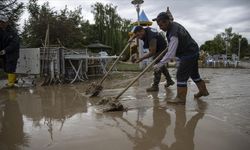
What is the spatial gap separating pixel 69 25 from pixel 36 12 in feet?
8.90

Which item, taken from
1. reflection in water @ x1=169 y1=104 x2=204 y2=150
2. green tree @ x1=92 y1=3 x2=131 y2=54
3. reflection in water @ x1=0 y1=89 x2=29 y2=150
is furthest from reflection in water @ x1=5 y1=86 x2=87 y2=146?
green tree @ x1=92 y1=3 x2=131 y2=54

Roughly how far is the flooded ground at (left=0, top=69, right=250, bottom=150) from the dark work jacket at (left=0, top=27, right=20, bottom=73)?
6.04 feet

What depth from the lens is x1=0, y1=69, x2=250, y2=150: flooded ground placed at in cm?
303

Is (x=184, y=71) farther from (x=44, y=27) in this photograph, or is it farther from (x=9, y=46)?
(x=44, y=27)

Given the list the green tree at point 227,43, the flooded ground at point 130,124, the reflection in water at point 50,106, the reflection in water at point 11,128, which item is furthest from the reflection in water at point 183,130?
the green tree at point 227,43

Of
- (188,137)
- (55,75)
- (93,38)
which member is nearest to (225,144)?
(188,137)

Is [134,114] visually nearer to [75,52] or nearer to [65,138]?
A: [65,138]

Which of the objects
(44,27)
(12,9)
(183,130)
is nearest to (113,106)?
(183,130)

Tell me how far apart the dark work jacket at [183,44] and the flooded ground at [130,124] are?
831 millimetres

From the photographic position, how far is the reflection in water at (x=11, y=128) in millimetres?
3088

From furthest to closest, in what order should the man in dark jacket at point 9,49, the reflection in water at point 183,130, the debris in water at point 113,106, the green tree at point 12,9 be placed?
the green tree at point 12,9 → the man in dark jacket at point 9,49 → the debris in water at point 113,106 → the reflection in water at point 183,130

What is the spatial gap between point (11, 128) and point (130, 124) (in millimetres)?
1485

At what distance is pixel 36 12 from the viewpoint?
2094cm

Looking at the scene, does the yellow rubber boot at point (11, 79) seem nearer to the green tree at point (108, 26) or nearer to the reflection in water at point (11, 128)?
the reflection in water at point (11, 128)
